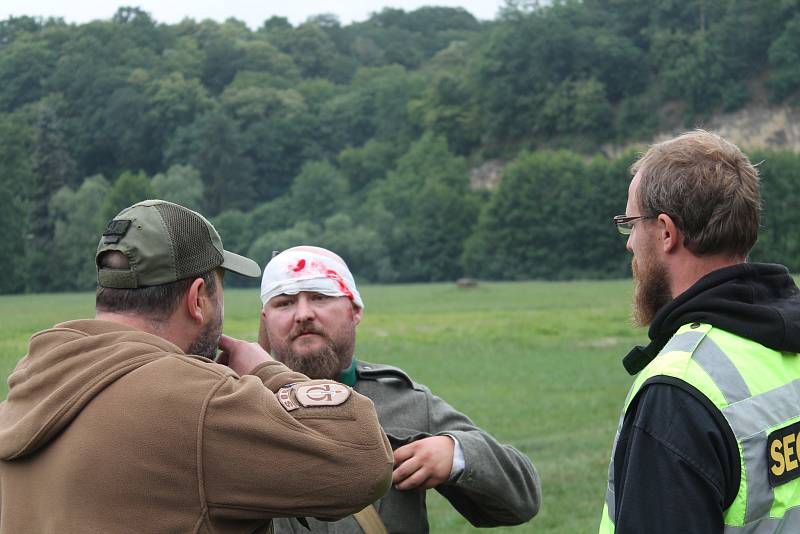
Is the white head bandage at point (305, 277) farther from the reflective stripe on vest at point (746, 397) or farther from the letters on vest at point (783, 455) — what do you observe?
the letters on vest at point (783, 455)

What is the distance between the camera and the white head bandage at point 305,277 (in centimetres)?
485

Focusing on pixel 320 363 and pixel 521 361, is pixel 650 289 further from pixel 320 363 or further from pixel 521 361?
pixel 521 361

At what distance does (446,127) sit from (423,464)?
132 m

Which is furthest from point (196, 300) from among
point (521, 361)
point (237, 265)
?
point (521, 361)

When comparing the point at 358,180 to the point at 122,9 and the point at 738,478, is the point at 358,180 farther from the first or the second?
the point at 738,478

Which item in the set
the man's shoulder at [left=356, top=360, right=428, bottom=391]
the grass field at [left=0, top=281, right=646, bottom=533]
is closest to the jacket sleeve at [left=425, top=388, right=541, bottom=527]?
the man's shoulder at [left=356, top=360, right=428, bottom=391]

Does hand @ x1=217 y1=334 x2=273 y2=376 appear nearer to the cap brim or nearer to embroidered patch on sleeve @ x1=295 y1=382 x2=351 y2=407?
the cap brim

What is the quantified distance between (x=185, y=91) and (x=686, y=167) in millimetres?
103552

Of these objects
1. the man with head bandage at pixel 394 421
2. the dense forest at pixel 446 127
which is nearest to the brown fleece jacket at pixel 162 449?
the man with head bandage at pixel 394 421

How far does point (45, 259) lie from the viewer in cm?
3444

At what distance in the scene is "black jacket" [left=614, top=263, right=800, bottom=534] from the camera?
2.87 metres

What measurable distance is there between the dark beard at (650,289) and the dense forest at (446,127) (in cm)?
5875

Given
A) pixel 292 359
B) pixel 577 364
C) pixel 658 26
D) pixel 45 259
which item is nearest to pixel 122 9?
pixel 658 26

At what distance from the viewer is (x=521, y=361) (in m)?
32.3
